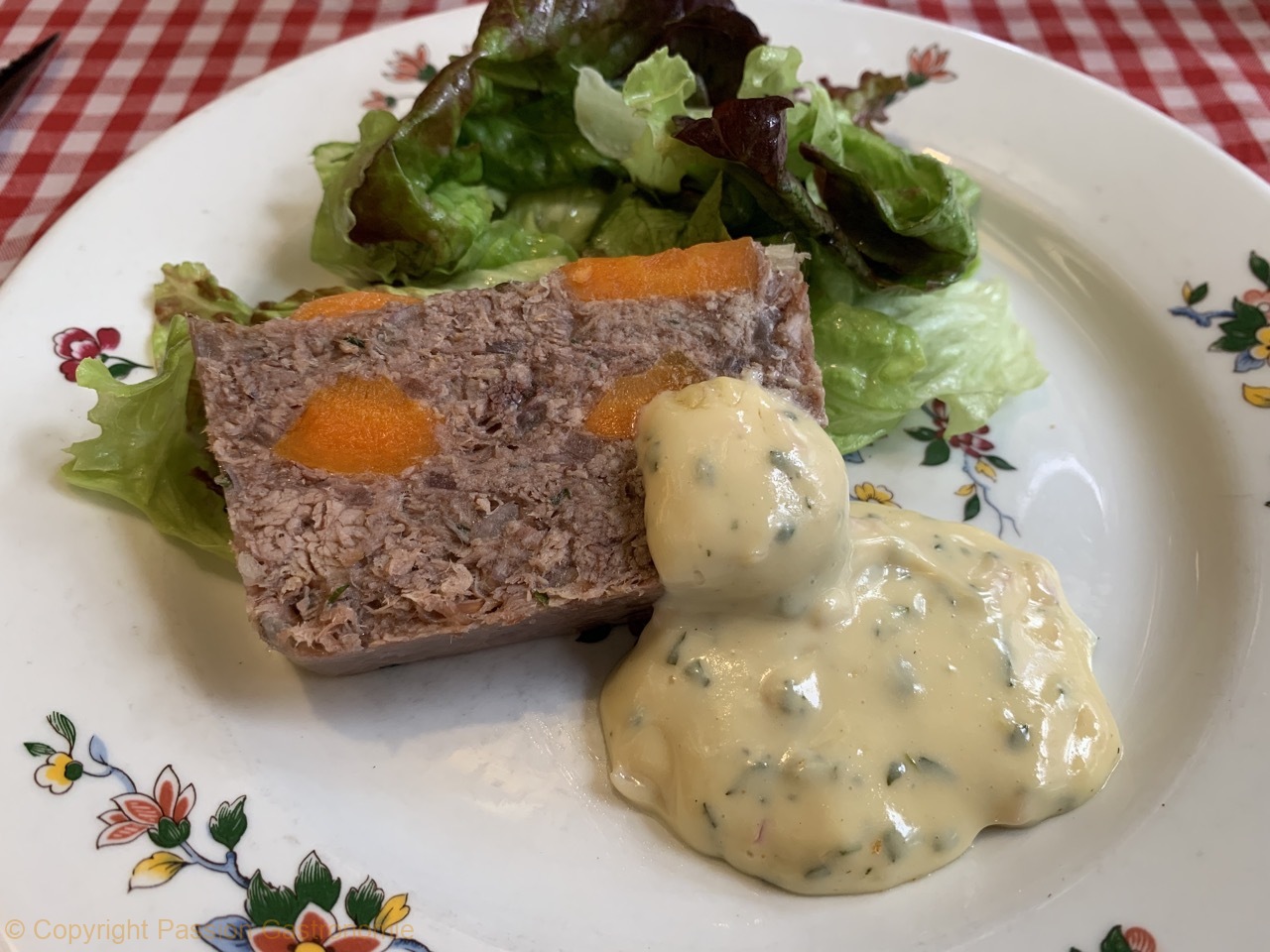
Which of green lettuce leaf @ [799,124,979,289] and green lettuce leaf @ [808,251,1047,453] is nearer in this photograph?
green lettuce leaf @ [799,124,979,289]

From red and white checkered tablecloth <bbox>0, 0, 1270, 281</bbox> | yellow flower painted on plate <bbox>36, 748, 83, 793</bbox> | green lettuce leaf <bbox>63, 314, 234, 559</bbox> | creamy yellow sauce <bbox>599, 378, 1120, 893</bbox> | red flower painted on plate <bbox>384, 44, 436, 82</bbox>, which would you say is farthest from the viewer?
red and white checkered tablecloth <bbox>0, 0, 1270, 281</bbox>

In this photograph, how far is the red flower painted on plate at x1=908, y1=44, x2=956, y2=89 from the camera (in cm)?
367

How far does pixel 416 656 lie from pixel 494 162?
1876 millimetres

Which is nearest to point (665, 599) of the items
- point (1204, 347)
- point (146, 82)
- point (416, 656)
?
point (416, 656)

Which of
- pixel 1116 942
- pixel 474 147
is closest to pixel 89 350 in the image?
pixel 474 147

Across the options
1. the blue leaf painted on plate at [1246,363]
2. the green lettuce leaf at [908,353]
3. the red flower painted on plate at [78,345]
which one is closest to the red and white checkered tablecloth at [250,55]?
the red flower painted on plate at [78,345]

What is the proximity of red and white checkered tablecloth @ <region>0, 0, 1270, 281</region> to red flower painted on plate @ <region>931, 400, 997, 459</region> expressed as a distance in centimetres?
229

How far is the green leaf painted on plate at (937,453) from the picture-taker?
10.1 feet

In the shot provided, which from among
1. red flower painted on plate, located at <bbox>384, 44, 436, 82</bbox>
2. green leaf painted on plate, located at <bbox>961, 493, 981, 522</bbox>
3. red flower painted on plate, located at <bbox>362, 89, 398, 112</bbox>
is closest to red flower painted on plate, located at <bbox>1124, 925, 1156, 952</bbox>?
green leaf painted on plate, located at <bbox>961, 493, 981, 522</bbox>

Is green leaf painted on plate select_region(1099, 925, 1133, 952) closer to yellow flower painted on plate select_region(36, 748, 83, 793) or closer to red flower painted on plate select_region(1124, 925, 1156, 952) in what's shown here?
red flower painted on plate select_region(1124, 925, 1156, 952)

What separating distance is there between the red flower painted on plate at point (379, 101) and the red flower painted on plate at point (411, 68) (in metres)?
0.11

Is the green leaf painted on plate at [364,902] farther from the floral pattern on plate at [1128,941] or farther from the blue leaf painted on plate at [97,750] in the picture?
the floral pattern on plate at [1128,941]

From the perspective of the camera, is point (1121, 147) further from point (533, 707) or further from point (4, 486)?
point (4, 486)

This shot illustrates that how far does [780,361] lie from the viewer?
2547 millimetres
